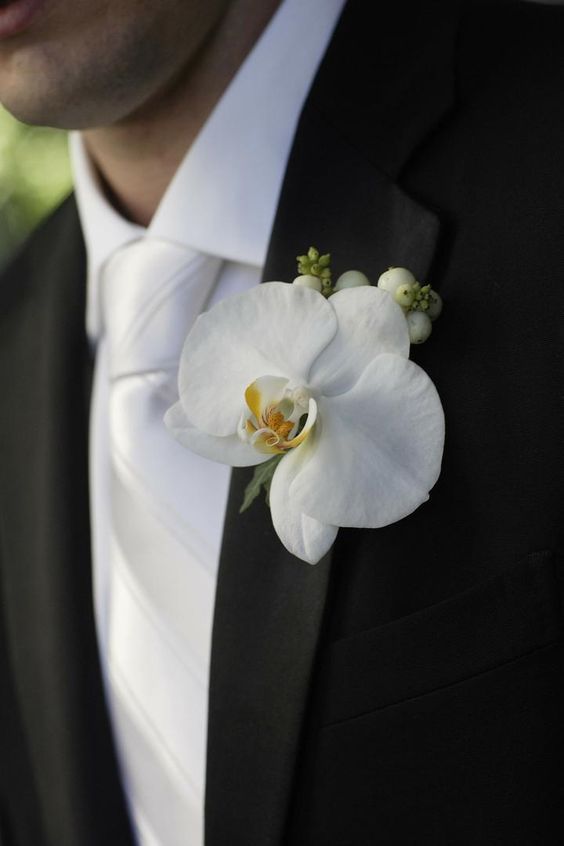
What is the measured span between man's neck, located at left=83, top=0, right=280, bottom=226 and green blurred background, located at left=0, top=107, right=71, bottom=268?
5.13 feet

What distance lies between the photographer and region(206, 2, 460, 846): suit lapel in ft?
2.98

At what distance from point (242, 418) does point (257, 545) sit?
0.66 ft

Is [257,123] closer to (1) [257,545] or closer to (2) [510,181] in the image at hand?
(2) [510,181]

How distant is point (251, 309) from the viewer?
30.4 inches

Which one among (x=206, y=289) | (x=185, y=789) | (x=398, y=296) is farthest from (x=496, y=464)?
(x=185, y=789)

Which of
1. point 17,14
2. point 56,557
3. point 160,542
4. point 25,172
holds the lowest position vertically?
point 25,172

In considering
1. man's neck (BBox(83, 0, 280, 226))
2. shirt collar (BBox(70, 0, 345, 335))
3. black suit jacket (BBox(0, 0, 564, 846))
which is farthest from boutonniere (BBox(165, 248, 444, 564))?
man's neck (BBox(83, 0, 280, 226))

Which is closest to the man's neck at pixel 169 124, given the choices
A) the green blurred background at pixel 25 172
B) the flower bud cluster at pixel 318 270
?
the flower bud cluster at pixel 318 270

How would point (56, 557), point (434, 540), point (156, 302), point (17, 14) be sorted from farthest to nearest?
point (56, 557)
point (156, 302)
point (17, 14)
point (434, 540)

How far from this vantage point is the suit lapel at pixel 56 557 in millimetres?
1241

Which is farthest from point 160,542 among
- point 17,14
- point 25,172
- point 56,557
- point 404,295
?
point 25,172

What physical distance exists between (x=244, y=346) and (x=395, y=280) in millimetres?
138

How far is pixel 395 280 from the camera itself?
2.68ft

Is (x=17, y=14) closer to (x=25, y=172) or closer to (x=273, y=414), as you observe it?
(x=273, y=414)
